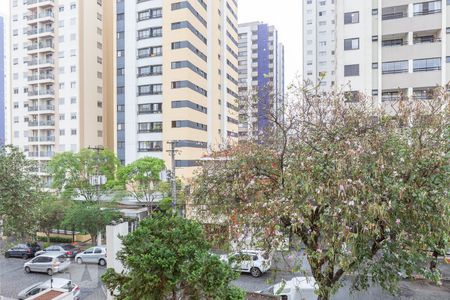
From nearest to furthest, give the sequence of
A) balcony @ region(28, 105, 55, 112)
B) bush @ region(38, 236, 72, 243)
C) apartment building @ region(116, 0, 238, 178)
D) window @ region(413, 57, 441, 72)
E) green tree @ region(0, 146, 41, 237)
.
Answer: green tree @ region(0, 146, 41, 237), window @ region(413, 57, 441, 72), bush @ region(38, 236, 72, 243), apartment building @ region(116, 0, 238, 178), balcony @ region(28, 105, 55, 112)

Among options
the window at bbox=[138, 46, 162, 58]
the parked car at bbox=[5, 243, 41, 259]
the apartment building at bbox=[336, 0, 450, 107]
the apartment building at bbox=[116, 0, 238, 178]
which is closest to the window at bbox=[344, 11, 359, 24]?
the apartment building at bbox=[336, 0, 450, 107]

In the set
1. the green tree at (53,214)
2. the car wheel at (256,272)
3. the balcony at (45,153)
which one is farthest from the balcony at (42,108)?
the car wheel at (256,272)

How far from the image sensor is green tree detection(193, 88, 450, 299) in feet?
22.0

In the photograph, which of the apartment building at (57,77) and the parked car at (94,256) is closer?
the parked car at (94,256)

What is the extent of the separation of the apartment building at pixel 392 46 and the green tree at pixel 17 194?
22.7 meters

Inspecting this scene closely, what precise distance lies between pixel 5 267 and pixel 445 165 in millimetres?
25425

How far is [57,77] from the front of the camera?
44312mm

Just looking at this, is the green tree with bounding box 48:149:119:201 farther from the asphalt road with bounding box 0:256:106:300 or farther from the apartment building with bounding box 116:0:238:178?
the apartment building with bounding box 116:0:238:178

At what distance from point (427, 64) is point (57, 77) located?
135 ft

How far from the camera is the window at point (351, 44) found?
27.2m

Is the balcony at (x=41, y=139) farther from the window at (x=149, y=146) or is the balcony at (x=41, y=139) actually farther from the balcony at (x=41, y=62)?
the window at (x=149, y=146)

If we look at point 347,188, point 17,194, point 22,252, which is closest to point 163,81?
point 22,252

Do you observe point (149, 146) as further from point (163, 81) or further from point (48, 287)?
point (48, 287)

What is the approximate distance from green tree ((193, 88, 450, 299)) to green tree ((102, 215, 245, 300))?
1520 mm
